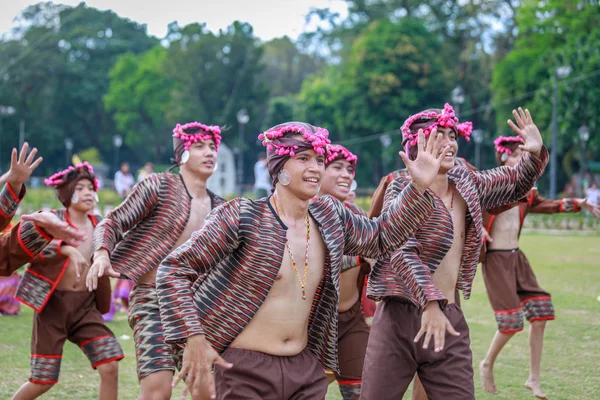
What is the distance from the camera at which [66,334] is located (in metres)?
6.69

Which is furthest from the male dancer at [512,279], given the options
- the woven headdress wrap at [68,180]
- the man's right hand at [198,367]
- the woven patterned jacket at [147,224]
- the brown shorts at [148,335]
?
the man's right hand at [198,367]

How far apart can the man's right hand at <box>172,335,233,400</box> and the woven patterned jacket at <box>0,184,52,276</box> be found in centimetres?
209

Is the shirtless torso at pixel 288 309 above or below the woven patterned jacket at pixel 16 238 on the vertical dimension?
below

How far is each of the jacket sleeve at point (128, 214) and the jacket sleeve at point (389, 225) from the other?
203 cm

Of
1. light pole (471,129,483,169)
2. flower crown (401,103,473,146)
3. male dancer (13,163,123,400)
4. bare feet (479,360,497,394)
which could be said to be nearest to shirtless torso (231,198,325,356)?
flower crown (401,103,473,146)

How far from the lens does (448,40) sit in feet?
201

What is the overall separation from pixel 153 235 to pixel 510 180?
260 centimetres

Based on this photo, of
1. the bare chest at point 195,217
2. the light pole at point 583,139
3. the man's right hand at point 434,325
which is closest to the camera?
the man's right hand at point 434,325

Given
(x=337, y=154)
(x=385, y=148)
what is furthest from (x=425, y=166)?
(x=385, y=148)

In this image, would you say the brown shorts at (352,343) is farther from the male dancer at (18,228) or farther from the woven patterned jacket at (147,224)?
the male dancer at (18,228)

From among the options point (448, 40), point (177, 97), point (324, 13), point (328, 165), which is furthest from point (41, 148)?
point (328, 165)

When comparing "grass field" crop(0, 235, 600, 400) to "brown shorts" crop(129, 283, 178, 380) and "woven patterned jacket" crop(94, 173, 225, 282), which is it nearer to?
"brown shorts" crop(129, 283, 178, 380)

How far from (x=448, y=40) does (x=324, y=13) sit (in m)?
9.25

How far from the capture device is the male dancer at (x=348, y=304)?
6.27m
